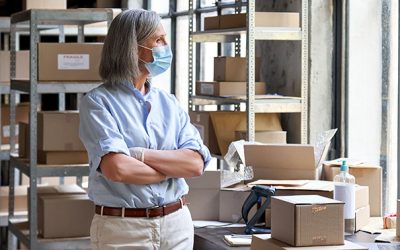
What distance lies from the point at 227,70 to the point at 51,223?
3.90ft

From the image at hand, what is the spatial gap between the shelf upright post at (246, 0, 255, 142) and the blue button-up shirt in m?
1.01

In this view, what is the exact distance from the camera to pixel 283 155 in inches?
147

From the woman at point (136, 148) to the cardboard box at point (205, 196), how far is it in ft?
1.86

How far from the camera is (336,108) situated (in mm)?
4523

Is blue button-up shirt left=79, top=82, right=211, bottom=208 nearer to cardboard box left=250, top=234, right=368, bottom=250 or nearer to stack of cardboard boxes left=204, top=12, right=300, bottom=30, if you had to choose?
cardboard box left=250, top=234, right=368, bottom=250

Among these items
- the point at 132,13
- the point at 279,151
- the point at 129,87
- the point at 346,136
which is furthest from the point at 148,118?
the point at 346,136

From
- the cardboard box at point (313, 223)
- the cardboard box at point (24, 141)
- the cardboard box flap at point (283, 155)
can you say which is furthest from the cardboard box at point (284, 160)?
the cardboard box at point (24, 141)

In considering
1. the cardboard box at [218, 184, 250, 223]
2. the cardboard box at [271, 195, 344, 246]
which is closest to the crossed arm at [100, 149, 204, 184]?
the cardboard box at [271, 195, 344, 246]

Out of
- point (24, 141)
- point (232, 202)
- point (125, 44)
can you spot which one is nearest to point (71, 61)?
point (24, 141)

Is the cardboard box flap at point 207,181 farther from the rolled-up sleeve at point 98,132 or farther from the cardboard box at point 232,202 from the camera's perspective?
the rolled-up sleeve at point 98,132

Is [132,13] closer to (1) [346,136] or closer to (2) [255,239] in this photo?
(2) [255,239]

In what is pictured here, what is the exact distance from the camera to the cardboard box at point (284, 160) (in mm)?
3729

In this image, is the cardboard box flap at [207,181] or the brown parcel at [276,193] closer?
the brown parcel at [276,193]

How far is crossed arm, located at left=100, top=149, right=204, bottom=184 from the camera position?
9.68ft
